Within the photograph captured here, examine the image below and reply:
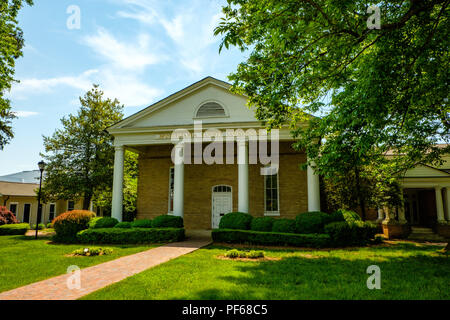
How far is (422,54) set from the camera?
7.12 m

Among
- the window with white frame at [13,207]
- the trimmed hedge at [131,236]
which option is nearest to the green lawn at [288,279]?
the trimmed hedge at [131,236]

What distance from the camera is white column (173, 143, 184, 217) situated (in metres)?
15.7

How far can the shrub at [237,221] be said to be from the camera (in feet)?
45.1

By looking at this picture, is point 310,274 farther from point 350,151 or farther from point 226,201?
point 226,201

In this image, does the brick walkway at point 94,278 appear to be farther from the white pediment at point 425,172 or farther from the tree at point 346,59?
the white pediment at point 425,172

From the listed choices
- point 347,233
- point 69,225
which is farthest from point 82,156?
point 347,233

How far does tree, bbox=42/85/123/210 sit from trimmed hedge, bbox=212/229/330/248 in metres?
12.8

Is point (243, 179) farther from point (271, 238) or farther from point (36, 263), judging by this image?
point (36, 263)

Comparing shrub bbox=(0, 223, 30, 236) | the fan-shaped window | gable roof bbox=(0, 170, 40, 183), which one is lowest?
shrub bbox=(0, 223, 30, 236)

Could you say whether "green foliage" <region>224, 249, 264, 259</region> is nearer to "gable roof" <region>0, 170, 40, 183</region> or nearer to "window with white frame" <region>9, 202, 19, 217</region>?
"window with white frame" <region>9, 202, 19, 217</region>

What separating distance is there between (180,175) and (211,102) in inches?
189

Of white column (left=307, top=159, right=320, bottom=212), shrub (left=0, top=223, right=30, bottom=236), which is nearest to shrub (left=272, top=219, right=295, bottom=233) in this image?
white column (left=307, top=159, right=320, bottom=212)

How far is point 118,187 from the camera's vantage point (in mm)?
16547

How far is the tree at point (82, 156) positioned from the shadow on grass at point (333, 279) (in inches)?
675
